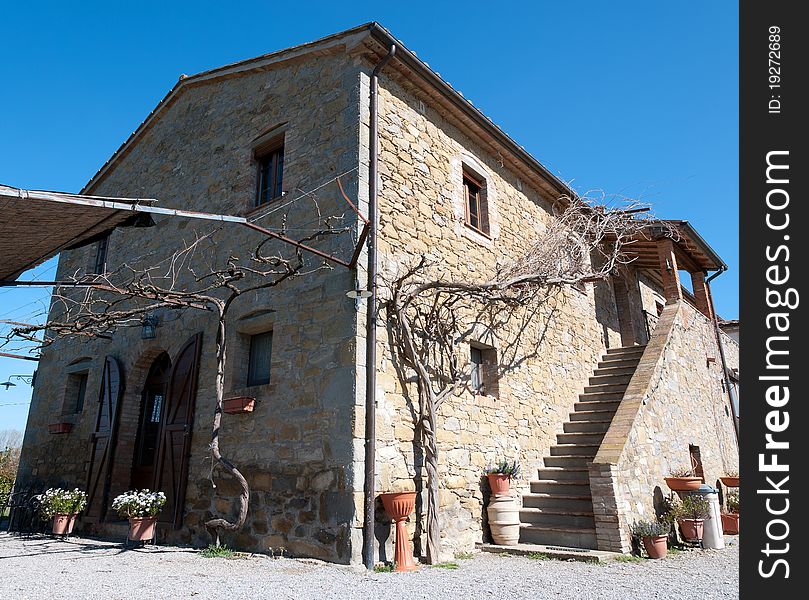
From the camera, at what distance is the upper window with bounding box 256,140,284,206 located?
7.67 m

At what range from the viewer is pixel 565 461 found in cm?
797

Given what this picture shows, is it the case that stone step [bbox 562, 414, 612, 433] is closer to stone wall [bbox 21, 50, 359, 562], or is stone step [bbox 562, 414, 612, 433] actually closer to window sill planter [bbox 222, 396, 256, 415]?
stone wall [bbox 21, 50, 359, 562]

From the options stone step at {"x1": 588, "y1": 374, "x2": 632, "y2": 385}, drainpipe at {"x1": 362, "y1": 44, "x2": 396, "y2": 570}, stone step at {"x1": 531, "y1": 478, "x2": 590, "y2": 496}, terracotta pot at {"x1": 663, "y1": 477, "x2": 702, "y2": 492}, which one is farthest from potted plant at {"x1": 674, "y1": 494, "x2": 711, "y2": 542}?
drainpipe at {"x1": 362, "y1": 44, "x2": 396, "y2": 570}

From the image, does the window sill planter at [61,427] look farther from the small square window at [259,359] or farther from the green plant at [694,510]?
the green plant at [694,510]

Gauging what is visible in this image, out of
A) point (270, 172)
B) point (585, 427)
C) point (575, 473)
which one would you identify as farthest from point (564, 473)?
point (270, 172)

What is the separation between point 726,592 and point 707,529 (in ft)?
9.63

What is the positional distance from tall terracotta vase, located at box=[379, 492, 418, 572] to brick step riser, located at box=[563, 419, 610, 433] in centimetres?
407

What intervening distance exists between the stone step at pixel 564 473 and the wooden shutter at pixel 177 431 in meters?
4.83

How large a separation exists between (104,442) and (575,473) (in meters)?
7.06

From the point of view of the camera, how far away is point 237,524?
5.94 meters

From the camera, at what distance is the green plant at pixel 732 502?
9.09m
